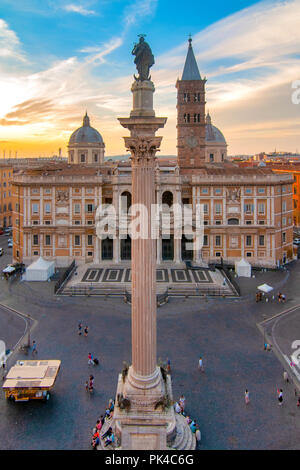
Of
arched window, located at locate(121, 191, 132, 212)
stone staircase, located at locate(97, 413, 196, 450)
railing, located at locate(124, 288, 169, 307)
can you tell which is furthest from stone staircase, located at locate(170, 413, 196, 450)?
arched window, located at locate(121, 191, 132, 212)

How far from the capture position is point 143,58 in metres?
16.0

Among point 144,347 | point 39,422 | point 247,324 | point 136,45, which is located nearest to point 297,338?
point 247,324

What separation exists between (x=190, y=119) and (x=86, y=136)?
34.3 m

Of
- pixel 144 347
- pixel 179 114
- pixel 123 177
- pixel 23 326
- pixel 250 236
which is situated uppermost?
pixel 179 114

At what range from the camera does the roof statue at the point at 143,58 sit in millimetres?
15828

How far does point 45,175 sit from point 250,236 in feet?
97.3

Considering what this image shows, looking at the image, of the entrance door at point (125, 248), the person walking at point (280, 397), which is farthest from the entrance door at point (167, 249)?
the person walking at point (280, 397)

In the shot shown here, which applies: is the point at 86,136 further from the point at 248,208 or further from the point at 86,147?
the point at 248,208

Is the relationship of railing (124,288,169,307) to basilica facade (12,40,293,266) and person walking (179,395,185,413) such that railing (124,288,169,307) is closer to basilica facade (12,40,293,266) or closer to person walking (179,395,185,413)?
basilica facade (12,40,293,266)

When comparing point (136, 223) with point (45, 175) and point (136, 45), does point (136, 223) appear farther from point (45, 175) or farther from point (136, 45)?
point (45, 175)

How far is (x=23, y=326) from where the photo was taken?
31734 millimetres

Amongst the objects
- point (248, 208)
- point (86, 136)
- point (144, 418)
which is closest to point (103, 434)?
point (144, 418)

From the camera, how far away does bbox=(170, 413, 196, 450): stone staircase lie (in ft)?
54.9

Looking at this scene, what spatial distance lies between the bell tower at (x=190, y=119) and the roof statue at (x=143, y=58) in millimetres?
38630
